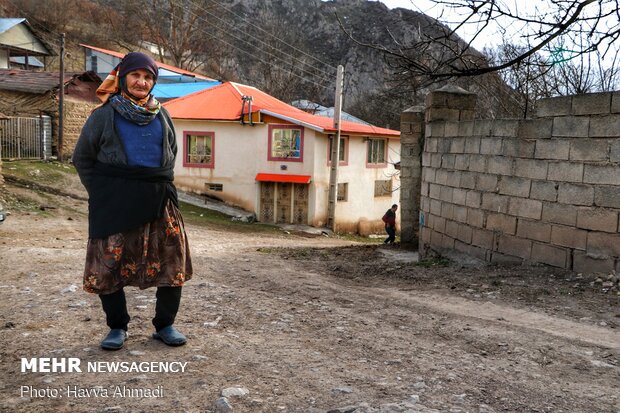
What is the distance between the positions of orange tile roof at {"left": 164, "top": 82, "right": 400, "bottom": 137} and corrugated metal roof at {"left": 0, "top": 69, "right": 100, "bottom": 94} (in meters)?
4.60

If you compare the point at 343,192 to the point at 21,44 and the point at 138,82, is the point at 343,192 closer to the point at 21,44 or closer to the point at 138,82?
the point at 138,82

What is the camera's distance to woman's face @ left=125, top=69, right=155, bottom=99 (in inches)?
141

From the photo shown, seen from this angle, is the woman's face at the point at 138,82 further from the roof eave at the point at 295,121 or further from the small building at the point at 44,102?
the small building at the point at 44,102

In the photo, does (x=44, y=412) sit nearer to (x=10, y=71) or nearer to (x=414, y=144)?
(x=414, y=144)

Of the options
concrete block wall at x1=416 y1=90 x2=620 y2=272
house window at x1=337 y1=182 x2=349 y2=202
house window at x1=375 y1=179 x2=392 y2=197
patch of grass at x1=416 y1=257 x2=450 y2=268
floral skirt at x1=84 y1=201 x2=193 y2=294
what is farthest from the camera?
house window at x1=375 y1=179 x2=392 y2=197

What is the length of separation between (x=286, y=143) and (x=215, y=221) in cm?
485

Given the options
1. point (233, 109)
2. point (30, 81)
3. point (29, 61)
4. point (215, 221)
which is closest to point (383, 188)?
point (233, 109)

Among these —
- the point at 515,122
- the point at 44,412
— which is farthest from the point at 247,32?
the point at 44,412

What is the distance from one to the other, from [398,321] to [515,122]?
3.48 meters

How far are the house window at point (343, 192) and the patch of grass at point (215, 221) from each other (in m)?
3.66

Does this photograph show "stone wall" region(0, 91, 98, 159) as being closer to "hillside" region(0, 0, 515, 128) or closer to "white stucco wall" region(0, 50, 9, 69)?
"white stucco wall" region(0, 50, 9, 69)

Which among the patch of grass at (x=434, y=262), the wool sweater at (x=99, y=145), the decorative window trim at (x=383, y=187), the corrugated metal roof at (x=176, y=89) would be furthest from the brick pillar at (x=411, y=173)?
the corrugated metal roof at (x=176, y=89)

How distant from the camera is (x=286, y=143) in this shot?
23781 millimetres

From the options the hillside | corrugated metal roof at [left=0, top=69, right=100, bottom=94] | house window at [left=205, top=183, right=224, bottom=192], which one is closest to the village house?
house window at [left=205, top=183, right=224, bottom=192]
